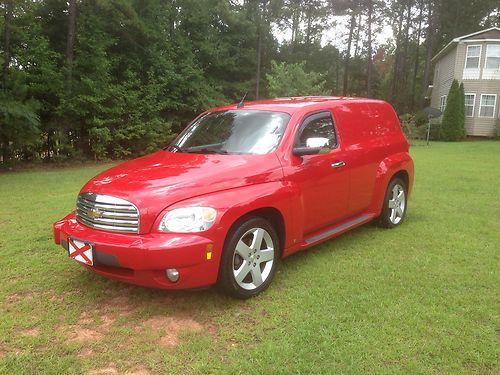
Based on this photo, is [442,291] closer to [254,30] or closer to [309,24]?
[254,30]

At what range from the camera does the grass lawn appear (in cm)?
285

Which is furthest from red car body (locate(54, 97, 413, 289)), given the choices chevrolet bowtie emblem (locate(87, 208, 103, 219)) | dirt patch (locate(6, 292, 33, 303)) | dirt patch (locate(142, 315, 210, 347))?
dirt patch (locate(6, 292, 33, 303))

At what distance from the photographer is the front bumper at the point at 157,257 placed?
3188mm

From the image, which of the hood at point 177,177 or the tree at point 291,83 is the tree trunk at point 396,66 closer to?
the tree at point 291,83

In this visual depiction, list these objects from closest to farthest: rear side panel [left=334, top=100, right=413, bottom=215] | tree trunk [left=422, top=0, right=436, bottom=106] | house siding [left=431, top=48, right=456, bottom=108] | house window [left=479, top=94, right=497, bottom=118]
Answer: rear side panel [left=334, top=100, right=413, bottom=215] → house window [left=479, top=94, right=497, bottom=118] → house siding [left=431, top=48, right=456, bottom=108] → tree trunk [left=422, top=0, right=436, bottom=106]

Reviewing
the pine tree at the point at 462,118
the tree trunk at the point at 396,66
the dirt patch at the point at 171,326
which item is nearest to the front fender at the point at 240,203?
the dirt patch at the point at 171,326

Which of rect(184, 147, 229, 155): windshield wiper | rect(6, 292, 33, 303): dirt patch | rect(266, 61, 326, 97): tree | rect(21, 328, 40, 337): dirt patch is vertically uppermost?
rect(266, 61, 326, 97): tree

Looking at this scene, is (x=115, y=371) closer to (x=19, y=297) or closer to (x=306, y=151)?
(x=19, y=297)

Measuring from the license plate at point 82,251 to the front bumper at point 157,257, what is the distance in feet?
0.13

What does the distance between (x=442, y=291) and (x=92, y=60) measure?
16185 millimetres

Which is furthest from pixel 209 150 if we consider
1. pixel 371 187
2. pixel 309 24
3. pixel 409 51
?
pixel 409 51

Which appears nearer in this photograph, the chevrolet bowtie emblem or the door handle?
the chevrolet bowtie emblem

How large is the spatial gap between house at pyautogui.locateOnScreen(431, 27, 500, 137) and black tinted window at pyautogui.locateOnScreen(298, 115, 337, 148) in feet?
94.8

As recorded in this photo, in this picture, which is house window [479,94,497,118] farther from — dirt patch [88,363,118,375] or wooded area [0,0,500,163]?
dirt patch [88,363,118,375]
